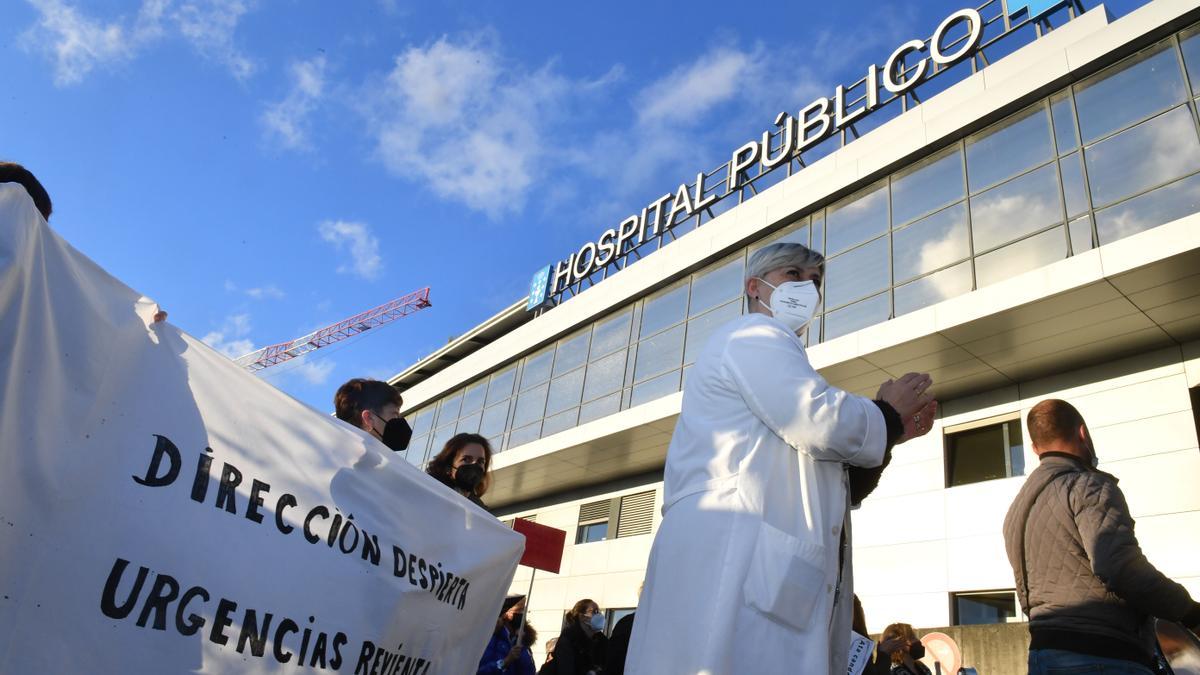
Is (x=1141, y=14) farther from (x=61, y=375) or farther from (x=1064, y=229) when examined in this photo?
(x=61, y=375)

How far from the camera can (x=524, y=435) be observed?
20938 mm

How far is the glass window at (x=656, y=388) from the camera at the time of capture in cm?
1658

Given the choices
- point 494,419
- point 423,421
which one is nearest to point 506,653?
point 494,419

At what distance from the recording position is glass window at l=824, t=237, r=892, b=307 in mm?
13484

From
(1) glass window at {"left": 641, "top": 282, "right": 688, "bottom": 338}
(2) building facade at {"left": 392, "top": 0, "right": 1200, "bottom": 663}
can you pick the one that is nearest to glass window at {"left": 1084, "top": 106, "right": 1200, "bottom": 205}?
(2) building facade at {"left": 392, "top": 0, "right": 1200, "bottom": 663}

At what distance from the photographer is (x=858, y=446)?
2152mm

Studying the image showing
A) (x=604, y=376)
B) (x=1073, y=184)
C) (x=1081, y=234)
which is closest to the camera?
(x=1081, y=234)

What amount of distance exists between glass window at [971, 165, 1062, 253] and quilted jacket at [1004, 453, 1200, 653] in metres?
9.53

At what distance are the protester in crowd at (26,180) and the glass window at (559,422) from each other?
54.3 ft

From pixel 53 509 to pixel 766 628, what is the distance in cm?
180

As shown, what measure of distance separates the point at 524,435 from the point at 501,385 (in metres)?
3.04

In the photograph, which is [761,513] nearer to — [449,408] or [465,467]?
[465,467]

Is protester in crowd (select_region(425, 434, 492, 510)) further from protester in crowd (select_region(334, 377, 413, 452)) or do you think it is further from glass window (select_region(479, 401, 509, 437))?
glass window (select_region(479, 401, 509, 437))

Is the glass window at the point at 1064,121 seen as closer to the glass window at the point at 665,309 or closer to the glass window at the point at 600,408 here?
the glass window at the point at 665,309
